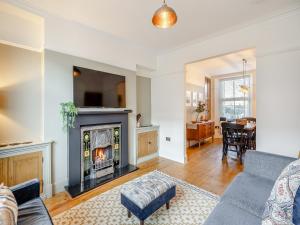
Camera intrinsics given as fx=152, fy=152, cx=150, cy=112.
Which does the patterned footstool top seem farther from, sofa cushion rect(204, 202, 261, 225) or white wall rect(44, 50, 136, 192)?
white wall rect(44, 50, 136, 192)

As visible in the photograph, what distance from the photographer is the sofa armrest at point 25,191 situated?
4.79 feet

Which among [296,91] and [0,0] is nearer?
[0,0]

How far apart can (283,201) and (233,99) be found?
246 inches

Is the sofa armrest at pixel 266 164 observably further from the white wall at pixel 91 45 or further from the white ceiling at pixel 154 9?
the white wall at pixel 91 45

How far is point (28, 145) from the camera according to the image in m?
2.14

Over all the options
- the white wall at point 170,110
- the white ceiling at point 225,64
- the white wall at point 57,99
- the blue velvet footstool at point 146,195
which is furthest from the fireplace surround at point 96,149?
the white ceiling at point 225,64

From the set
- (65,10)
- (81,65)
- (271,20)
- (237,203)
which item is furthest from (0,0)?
(271,20)

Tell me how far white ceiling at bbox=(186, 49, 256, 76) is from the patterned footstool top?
363 cm

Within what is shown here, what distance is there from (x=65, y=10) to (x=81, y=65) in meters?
0.84

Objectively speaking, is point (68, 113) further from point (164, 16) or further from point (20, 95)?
point (164, 16)

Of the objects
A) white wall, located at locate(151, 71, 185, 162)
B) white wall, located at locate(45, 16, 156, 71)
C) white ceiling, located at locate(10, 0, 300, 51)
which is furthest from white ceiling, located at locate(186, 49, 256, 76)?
white wall, located at locate(45, 16, 156, 71)

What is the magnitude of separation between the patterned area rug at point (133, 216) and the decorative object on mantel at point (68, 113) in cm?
123

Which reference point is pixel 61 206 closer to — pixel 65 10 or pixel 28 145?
pixel 28 145

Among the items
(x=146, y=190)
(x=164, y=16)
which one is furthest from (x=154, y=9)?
(x=146, y=190)
